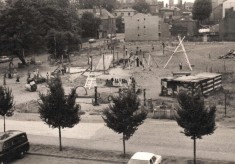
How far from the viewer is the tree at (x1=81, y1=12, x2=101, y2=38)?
11344 centimetres

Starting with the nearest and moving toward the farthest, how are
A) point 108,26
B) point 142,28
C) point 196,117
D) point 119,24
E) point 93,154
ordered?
point 196,117 < point 93,154 < point 142,28 < point 108,26 < point 119,24

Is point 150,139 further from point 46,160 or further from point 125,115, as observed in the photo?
point 46,160

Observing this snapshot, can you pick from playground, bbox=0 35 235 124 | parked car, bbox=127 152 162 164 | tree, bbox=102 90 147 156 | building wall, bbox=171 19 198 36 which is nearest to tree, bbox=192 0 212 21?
building wall, bbox=171 19 198 36

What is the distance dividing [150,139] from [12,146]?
866cm

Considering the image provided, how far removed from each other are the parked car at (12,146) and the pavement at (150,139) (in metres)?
2.89

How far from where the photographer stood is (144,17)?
368ft

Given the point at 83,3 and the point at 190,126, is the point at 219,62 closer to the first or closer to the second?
the point at 190,126

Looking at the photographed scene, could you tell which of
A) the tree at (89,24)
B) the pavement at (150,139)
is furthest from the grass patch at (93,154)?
the tree at (89,24)

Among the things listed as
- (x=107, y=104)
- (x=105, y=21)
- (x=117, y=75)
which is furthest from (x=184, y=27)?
(x=107, y=104)

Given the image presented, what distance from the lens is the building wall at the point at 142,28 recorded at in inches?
4400

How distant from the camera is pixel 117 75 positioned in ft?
180

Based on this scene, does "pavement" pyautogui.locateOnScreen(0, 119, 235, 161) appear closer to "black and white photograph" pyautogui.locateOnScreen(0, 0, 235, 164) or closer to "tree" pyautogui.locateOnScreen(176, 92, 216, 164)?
"black and white photograph" pyautogui.locateOnScreen(0, 0, 235, 164)

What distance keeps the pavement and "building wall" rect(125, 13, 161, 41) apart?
82196 mm

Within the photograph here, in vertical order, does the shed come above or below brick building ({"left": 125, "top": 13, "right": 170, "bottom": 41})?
below
